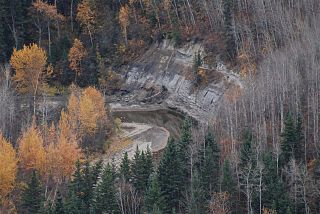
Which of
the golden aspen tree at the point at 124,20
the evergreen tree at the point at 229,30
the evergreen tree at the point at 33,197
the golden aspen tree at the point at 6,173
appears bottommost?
the evergreen tree at the point at 33,197

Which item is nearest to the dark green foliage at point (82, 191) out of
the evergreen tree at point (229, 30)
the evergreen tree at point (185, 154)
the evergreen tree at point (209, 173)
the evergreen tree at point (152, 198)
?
the evergreen tree at point (152, 198)

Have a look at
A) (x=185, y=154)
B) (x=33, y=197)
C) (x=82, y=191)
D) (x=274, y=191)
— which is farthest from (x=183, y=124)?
(x=33, y=197)

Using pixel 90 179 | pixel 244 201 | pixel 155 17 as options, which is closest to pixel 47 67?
pixel 155 17

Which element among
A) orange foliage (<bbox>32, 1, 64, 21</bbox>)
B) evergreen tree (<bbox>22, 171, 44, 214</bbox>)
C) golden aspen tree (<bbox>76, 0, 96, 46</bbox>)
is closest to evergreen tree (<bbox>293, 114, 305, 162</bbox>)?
evergreen tree (<bbox>22, 171, 44, 214</bbox>)

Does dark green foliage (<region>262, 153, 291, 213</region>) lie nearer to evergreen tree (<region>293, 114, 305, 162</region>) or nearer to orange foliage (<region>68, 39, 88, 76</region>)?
evergreen tree (<region>293, 114, 305, 162</region>)

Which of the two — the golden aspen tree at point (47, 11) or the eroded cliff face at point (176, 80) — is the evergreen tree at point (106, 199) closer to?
the eroded cliff face at point (176, 80)

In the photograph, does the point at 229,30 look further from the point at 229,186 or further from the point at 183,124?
the point at 229,186
